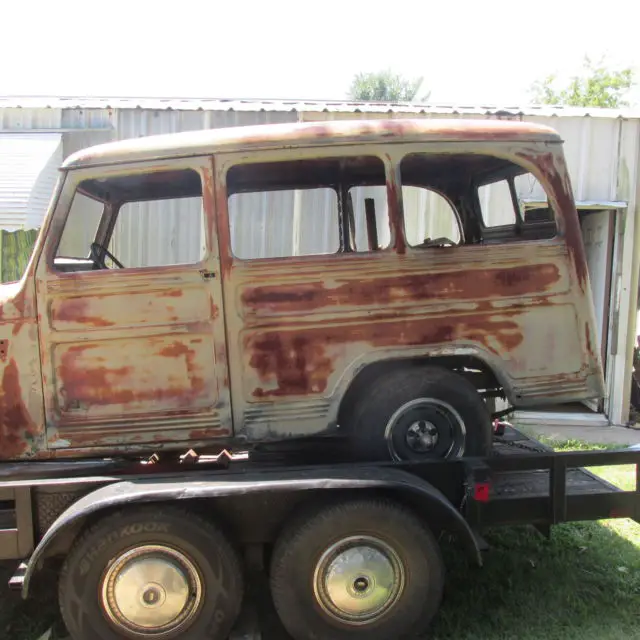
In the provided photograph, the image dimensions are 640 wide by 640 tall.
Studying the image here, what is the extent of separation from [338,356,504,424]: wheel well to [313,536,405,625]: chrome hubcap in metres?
0.76

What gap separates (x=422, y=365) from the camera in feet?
10.5

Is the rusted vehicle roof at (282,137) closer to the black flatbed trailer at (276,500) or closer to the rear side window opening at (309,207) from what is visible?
the rear side window opening at (309,207)

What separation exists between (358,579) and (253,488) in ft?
2.27

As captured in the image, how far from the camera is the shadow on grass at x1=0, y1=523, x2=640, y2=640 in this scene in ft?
10.1

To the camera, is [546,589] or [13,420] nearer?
[13,420]

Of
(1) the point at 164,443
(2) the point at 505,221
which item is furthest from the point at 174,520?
(2) the point at 505,221

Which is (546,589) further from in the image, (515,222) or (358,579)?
(515,222)

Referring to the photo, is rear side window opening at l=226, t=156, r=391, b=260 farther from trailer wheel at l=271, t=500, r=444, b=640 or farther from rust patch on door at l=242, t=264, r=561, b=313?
trailer wheel at l=271, t=500, r=444, b=640

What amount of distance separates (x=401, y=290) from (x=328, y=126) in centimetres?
98

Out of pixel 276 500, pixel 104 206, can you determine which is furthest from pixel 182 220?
pixel 276 500

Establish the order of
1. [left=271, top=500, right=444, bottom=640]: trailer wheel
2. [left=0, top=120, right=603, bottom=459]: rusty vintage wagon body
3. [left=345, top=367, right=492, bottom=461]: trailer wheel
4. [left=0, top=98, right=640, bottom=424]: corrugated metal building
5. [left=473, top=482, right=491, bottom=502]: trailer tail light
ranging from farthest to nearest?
1. [left=0, top=98, right=640, bottom=424]: corrugated metal building
2. [left=345, top=367, right=492, bottom=461]: trailer wheel
3. [left=0, top=120, right=603, bottom=459]: rusty vintage wagon body
4. [left=473, top=482, right=491, bottom=502]: trailer tail light
5. [left=271, top=500, right=444, bottom=640]: trailer wheel

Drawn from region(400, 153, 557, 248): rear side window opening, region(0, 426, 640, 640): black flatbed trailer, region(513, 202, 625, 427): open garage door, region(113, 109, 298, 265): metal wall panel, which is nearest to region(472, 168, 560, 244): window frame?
region(400, 153, 557, 248): rear side window opening

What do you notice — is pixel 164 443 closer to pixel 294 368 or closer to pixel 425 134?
pixel 294 368

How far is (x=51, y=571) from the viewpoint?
3.15 meters
